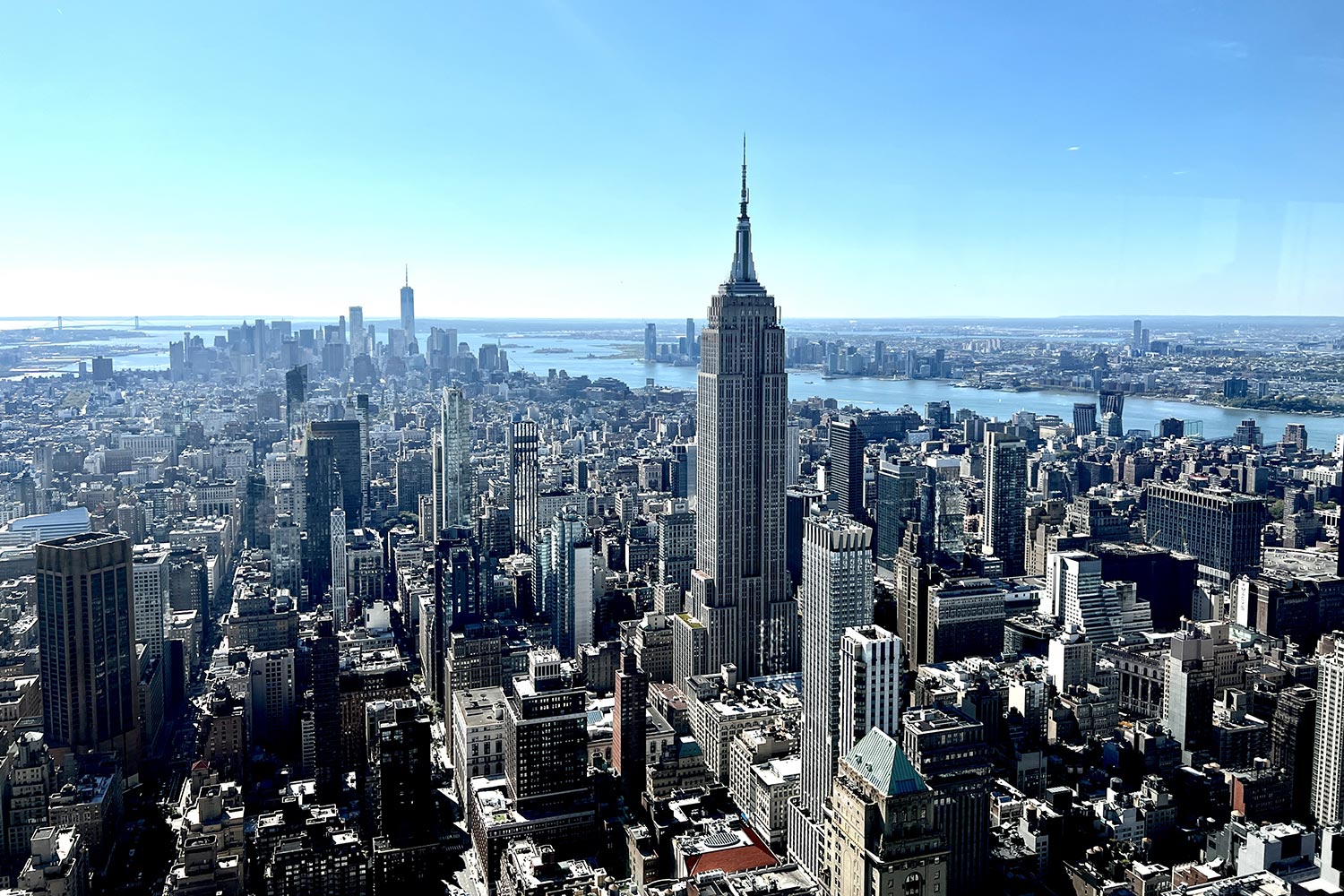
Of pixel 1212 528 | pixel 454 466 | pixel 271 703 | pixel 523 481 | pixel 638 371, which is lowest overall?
pixel 271 703

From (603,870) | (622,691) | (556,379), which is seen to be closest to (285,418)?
(556,379)

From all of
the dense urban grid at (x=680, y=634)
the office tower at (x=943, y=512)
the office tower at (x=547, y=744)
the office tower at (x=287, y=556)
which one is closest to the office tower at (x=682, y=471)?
the dense urban grid at (x=680, y=634)

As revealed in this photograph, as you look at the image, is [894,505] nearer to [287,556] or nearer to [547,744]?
[287,556]

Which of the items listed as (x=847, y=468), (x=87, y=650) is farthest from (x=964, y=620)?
(x=87, y=650)

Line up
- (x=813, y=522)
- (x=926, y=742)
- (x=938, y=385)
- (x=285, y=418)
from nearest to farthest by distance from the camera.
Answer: (x=926, y=742) → (x=813, y=522) → (x=285, y=418) → (x=938, y=385)

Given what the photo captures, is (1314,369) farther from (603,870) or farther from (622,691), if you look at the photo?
(603,870)

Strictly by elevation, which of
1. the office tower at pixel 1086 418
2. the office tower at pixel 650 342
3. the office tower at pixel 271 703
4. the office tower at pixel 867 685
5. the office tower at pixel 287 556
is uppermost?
the office tower at pixel 650 342

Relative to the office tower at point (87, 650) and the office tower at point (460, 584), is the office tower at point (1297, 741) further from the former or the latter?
the office tower at point (87, 650)
